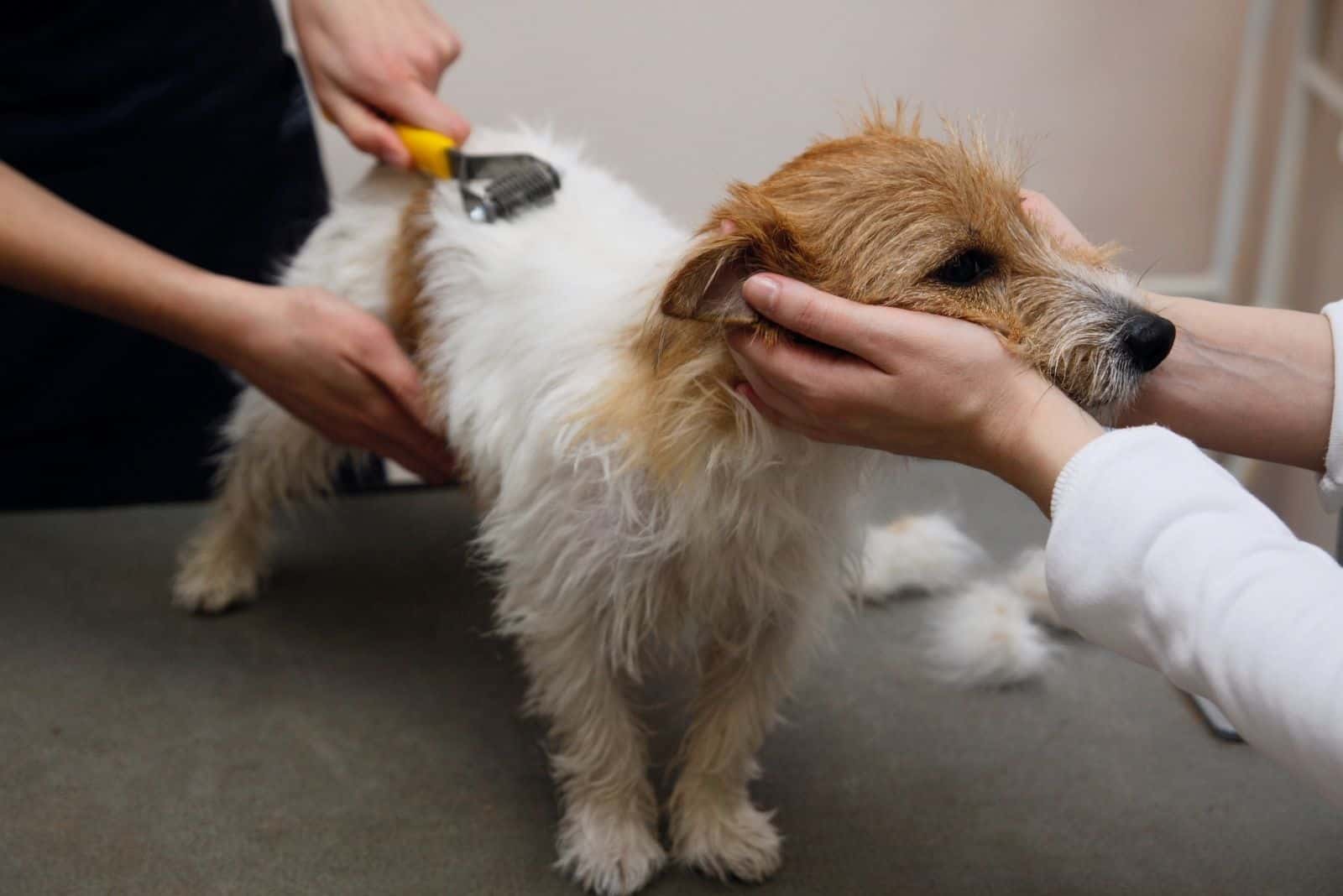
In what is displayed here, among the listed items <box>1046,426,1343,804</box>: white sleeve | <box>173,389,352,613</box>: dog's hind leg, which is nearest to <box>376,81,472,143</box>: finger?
<box>173,389,352,613</box>: dog's hind leg

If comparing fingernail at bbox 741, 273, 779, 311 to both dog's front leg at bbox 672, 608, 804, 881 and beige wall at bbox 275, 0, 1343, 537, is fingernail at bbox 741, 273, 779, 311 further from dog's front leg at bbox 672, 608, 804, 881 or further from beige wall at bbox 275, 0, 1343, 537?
beige wall at bbox 275, 0, 1343, 537

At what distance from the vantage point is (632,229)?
1.26 metres

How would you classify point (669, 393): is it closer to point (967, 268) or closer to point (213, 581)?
point (967, 268)

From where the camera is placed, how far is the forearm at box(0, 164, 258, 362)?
4.13ft

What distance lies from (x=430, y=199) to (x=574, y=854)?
0.68 m

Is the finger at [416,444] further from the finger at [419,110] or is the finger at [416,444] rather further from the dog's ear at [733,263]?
the dog's ear at [733,263]

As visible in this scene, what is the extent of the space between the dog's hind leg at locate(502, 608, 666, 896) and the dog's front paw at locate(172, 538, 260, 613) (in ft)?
1.78

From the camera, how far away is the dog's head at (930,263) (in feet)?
3.02

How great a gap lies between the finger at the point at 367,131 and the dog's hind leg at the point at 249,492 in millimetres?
363

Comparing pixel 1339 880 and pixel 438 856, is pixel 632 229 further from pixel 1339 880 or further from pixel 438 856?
pixel 1339 880

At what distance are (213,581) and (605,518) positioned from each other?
76 centimetres

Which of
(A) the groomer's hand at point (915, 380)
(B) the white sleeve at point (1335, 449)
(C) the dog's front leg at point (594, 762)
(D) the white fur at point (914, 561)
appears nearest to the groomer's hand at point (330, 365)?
(C) the dog's front leg at point (594, 762)

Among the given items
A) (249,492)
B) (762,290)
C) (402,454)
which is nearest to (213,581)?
(249,492)

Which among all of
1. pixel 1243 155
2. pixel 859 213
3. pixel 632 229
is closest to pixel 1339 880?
pixel 859 213
